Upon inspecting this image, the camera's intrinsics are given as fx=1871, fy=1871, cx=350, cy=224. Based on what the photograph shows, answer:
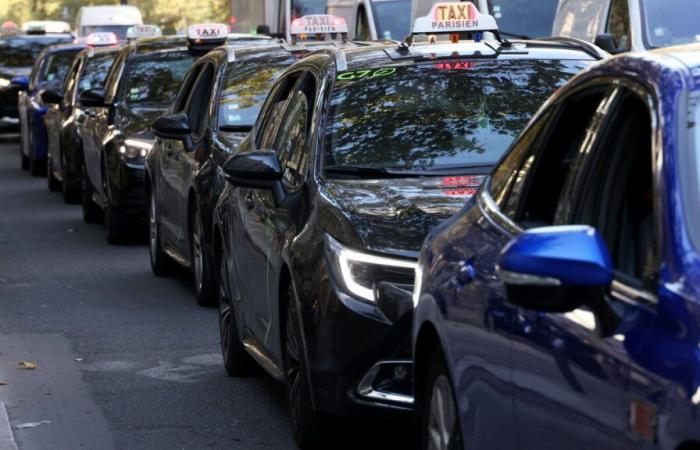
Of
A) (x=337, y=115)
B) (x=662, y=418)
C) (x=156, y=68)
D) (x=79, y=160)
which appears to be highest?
(x=662, y=418)

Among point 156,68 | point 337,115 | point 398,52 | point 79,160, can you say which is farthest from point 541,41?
point 79,160

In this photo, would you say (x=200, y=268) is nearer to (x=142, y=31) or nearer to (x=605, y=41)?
(x=605, y=41)

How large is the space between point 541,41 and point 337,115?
55.6 inches

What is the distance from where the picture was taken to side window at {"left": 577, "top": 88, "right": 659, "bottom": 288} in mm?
4262

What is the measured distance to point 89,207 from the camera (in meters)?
18.0

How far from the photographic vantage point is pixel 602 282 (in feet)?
12.7

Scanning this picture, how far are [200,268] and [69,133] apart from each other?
329 inches

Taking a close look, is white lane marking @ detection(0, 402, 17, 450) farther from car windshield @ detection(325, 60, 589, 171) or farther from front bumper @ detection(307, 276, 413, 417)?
car windshield @ detection(325, 60, 589, 171)

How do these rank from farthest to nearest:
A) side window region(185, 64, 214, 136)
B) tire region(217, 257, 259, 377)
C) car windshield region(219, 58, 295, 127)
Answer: side window region(185, 64, 214, 136) < car windshield region(219, 58, 295, 127) < tire region(217, 257, 259, 377)

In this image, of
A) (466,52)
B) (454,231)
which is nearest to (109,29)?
(466,52)

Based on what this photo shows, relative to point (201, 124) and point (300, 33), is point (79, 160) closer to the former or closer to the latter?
point (300, 33)

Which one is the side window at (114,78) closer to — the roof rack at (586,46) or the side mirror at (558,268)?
the roof rack at (586,46)

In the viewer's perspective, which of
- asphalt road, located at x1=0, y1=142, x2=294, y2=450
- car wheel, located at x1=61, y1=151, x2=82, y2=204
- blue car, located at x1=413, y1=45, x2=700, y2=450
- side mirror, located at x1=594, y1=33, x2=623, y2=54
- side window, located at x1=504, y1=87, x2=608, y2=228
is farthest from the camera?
car wheel, located at x1=61, y1=151, x2=82, y2=204

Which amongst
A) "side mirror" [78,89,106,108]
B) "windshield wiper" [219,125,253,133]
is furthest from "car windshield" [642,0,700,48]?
"side mirror" [78,89,106,108]
